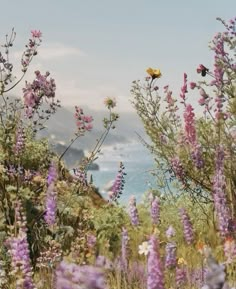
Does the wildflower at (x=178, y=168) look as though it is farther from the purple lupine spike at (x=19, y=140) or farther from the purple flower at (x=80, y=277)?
the purple flower at (x=80, y=277)

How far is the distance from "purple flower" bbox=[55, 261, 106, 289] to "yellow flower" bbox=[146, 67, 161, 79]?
5.82 m

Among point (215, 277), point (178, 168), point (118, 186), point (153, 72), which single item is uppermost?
point (153, 72)

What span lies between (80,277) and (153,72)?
237 inches

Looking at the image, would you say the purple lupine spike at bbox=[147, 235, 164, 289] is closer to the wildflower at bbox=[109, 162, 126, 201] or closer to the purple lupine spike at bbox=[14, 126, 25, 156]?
the wildflower at bbox=[109, 162, 126, 201]

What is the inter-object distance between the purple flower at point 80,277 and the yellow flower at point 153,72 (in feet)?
19.1

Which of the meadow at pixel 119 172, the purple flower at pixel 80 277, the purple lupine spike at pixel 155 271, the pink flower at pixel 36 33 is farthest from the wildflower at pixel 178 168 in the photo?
the purple flower at pixel 80 277

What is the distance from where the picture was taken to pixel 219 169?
148 inches

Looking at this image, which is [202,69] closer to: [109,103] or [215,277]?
[109,103]

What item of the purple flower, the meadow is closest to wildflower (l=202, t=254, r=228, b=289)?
the purple flower

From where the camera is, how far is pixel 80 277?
1.79 metres

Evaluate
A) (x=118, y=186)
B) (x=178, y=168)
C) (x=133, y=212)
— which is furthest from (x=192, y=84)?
(x=133, y=212)

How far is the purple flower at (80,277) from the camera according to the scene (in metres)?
1.66

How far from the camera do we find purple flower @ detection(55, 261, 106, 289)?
166 centimetres

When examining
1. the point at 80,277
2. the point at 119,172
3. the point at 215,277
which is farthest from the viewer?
the point at 119,172
